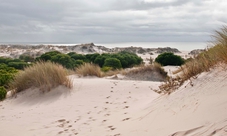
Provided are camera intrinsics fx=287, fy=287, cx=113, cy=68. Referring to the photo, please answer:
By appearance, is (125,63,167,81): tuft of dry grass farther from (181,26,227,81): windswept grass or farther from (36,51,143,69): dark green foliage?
(181,26,227,81): windswept grass

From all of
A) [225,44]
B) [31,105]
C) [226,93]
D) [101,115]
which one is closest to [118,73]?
[31,105]

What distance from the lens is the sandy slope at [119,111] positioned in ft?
14.8

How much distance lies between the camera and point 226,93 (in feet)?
16.3

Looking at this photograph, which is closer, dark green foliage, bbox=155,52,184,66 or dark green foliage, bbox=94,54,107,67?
dark green foliage, bbox=155,52,184,66

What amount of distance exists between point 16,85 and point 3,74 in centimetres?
207

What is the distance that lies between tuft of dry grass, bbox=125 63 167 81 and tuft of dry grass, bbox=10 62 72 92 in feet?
16.7

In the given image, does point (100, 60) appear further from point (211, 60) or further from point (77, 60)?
point (211, 60)

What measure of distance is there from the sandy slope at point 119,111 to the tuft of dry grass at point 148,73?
414 centimetres

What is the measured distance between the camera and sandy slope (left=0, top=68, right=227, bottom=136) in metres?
4.51

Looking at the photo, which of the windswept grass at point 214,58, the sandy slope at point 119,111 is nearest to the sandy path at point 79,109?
the sandy slope at point 119,111

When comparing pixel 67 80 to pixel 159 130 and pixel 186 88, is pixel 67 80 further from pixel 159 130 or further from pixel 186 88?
pixel 159 130

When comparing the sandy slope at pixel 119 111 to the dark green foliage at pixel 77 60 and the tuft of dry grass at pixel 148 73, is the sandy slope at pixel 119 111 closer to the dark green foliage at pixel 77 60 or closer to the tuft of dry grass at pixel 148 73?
the tuft of dry grass at pixel 148 73

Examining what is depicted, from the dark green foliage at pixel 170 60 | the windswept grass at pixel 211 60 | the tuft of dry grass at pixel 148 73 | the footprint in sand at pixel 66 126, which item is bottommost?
the footprint in sand at pixel 66 126

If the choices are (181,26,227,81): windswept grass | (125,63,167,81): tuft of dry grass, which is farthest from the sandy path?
(125,63,167,81): tuft of dry grass
